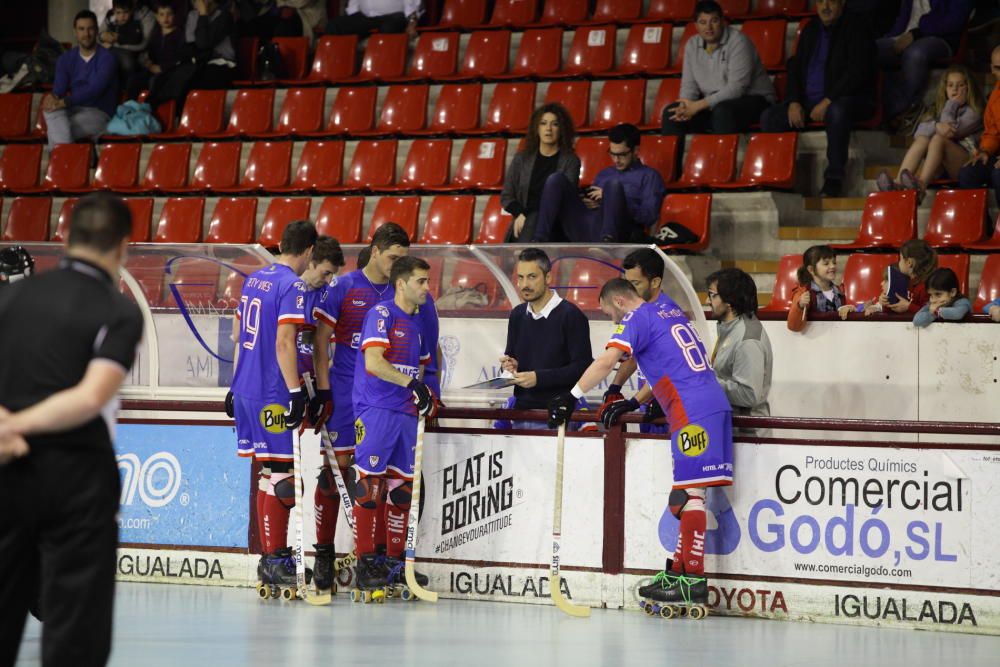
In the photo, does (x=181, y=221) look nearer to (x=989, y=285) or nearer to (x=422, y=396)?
(x=422, y=396)

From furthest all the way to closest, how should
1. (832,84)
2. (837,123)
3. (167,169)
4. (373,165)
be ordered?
1. (167,169)
2. (373,165)
3. (832,84)
4. (837,123)

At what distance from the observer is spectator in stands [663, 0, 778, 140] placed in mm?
12125

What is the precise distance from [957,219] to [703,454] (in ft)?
15.4

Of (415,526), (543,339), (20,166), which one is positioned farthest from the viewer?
(20,166)

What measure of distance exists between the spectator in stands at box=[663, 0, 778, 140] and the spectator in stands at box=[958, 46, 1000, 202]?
198cm

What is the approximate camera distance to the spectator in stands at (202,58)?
603 inches

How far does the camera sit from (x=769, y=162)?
11.9 metres

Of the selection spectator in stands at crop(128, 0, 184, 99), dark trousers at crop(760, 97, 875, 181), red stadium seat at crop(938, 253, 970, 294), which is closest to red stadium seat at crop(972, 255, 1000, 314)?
red stadium seat at crop(938, 253, 970, 294)

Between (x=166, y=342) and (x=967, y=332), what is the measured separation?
523cm

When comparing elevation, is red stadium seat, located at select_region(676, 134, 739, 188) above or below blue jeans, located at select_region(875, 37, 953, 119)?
below

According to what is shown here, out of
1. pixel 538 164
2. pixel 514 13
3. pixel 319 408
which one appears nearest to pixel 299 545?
pixel 319 408

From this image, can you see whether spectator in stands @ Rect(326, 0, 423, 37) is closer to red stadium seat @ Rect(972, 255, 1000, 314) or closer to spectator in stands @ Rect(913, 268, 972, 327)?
red stadium seat @ Rect(972, 255, 1000, 314)

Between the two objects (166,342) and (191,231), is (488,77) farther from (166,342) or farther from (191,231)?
(166,342)

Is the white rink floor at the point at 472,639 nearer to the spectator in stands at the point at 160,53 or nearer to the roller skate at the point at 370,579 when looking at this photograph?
the roller skate at the point at 370,579
